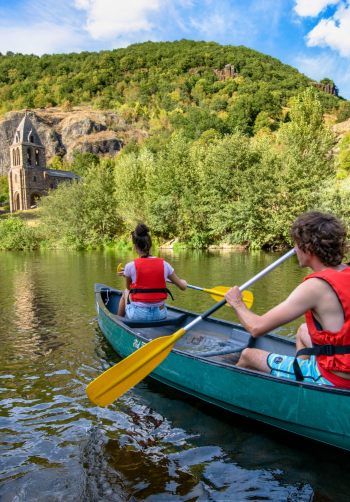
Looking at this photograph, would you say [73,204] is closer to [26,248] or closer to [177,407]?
[26,248]

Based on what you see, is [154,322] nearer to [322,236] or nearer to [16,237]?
[322,236]

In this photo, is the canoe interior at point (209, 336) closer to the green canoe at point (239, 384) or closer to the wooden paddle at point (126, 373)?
the green canoe at point (239, 384)

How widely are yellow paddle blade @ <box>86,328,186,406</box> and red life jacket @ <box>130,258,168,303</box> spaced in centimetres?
153

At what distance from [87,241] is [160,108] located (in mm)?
66622

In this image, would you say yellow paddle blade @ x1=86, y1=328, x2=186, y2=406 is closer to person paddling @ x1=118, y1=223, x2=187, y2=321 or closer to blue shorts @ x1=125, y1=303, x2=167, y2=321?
person paddling @ x1=118, y1=223, x2=187, y2=321

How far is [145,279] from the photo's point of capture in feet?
18.4

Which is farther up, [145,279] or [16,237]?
[145,279]

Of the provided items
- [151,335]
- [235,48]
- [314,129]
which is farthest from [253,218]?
[235,48]

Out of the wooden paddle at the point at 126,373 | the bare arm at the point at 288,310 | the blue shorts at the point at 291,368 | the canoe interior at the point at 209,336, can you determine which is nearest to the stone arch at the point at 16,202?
the canoe interior at the point at 209,336

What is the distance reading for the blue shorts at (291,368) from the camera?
325 cm

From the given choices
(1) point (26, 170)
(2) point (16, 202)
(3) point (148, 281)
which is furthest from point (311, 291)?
(2) point (16, 202)

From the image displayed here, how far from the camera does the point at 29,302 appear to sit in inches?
418

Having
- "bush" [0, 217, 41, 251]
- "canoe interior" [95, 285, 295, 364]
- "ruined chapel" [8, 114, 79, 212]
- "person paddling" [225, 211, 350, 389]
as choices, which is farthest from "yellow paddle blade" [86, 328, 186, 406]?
"ruined chapel" [8, 114, 79, 212]

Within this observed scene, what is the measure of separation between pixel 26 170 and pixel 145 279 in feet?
199
